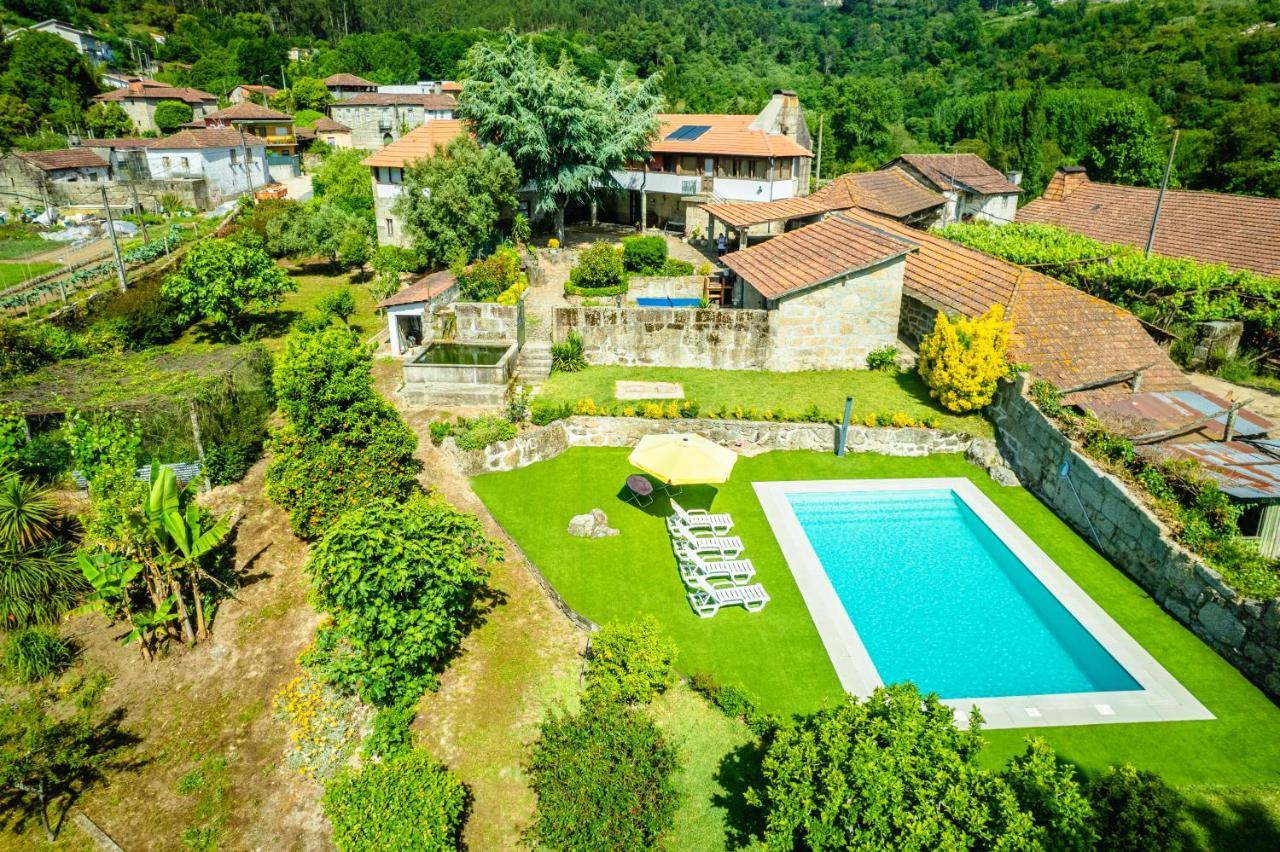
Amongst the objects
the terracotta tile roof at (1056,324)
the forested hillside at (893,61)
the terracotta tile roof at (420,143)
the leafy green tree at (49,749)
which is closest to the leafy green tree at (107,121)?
the forested hillside at (893,61)

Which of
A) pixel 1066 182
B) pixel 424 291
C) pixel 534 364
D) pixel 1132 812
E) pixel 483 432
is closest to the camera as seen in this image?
pixel 1132 812

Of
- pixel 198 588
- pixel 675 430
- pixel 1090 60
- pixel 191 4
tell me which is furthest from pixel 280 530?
pixel 191 4

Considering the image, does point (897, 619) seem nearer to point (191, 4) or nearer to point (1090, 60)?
point (1090, 60)

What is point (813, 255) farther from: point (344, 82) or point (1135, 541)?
point (344, 82)

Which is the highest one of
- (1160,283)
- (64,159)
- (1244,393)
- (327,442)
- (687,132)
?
(687,132)

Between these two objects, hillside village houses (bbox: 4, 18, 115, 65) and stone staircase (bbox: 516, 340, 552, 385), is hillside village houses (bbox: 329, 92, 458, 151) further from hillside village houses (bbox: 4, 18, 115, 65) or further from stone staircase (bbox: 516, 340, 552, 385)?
stone staircase (bbox: 516, 340, 552, 385)

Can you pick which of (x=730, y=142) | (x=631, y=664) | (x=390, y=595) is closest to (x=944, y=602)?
(x=631, y=664)

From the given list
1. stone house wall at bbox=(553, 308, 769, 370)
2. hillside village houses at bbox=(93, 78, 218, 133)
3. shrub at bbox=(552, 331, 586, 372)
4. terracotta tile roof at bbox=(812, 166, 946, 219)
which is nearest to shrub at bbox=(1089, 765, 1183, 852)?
stone house wall at bbox=(553, 308, 769, 370)
